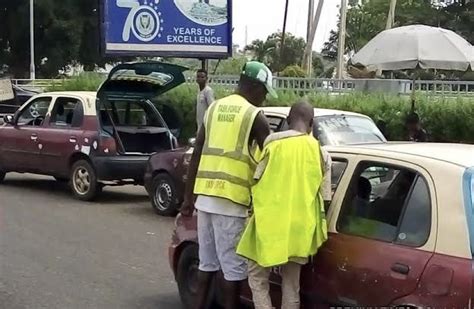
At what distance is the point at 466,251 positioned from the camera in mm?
4363

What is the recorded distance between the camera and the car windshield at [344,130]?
8.98 m

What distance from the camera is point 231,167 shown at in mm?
5316

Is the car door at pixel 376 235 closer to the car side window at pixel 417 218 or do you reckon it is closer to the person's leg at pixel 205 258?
the car side window at pixel 417 218

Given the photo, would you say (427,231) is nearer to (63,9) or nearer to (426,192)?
(426,192)

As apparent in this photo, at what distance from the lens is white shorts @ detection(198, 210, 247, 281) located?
5.36 meters

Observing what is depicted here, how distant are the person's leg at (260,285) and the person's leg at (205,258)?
1.42ft

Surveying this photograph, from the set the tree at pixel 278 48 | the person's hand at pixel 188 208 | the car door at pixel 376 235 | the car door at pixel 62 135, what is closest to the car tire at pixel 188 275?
the person's hand at pixel 188 208

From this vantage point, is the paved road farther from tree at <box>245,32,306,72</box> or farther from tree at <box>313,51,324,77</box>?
tree at <box>245,32,306,72</box>

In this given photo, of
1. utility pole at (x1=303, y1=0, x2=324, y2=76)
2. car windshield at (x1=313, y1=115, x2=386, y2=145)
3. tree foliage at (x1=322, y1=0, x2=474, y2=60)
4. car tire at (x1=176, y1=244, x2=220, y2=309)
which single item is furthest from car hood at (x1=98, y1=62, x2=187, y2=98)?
tree foliage at (x1=322, y1=0, x2=474, y2=60)

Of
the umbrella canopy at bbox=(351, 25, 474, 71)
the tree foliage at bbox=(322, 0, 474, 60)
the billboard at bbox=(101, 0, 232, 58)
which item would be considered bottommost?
the umbrella canopy at bbox=(351, 25, 474, 71)

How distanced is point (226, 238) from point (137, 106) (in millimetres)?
7672

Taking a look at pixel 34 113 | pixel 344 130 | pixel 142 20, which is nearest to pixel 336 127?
pixel 344 130

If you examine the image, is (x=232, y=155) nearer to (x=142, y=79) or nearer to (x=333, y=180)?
(x=333, y=180)

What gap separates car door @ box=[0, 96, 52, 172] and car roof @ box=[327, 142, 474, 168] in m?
8.52
